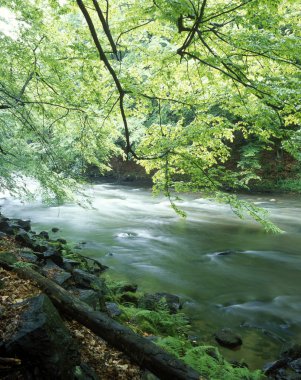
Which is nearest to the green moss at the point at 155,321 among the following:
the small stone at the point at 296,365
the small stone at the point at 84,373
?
the small stone at the point at 296,365

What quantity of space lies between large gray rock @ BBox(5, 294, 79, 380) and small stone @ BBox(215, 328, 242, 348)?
13.0 ft

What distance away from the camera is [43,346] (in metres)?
2.75

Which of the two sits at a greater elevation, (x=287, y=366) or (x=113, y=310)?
(x=113, y=310)

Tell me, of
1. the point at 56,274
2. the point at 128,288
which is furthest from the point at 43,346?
the point at 128,288

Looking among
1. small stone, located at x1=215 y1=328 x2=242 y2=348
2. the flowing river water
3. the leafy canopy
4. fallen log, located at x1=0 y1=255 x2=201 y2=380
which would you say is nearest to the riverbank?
fallen log, located at x1=0 y1=255 x2=201 y2=380

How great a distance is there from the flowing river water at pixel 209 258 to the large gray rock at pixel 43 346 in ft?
12.7

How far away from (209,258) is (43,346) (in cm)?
899

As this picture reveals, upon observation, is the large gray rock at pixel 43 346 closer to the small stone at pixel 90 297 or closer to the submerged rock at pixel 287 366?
the small stone at pixel 90 297

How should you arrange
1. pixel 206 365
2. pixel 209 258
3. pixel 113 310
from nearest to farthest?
pixel 206 365 → pixel 113 310 → pixel 209 258

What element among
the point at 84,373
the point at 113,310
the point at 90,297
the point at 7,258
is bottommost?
the point at 113,310

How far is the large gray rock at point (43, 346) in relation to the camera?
271 cm

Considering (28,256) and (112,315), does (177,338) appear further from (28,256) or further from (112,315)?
(28,256)

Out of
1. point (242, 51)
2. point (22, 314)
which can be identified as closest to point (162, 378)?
point (22, 314)

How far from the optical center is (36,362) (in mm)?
2699
